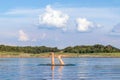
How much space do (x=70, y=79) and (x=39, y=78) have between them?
4.09m

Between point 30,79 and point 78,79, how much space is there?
17.2ft

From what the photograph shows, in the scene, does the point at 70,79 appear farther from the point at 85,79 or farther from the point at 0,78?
the point at 0,78

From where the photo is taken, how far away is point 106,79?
177ft

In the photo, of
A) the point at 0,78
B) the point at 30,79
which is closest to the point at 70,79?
the point at 30,79

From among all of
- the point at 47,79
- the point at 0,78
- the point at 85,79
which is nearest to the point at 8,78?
the point at 0,78

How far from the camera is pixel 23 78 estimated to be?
5559cm

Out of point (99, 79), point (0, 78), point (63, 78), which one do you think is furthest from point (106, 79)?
point (0, 78)

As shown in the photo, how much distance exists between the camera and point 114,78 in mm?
55750

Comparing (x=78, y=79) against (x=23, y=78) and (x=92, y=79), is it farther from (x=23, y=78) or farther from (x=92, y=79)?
(x=23, y=78)

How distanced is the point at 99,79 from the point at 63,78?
4.23 metres

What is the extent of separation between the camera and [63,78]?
55.6m

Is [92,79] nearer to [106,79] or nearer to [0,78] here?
[106,79]

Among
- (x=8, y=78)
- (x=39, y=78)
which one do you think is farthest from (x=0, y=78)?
(x=39, y=78)

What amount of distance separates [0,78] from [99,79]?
11.1 m
